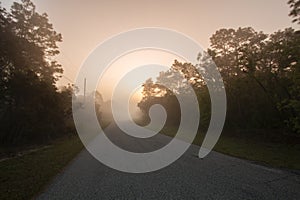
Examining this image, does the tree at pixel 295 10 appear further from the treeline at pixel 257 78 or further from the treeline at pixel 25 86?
the treeline at pixel 25 86

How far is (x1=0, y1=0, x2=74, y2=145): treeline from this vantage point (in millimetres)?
22453

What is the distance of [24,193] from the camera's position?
7.02m

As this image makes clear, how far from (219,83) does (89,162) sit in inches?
875

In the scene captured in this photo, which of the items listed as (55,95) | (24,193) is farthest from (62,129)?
(24,193)

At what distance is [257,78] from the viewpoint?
24.0m

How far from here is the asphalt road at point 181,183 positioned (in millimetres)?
6617

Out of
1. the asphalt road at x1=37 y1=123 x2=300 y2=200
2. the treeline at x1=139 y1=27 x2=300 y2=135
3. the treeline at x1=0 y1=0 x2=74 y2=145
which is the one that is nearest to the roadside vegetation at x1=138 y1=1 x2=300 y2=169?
the treeline at x1=139 y1=27 x2=300 y2=135

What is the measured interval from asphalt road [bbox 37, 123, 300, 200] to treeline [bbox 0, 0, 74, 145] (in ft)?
47.5

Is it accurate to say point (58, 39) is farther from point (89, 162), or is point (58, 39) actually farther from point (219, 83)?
point (89, 162)

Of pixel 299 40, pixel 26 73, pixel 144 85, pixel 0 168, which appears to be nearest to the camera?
pixel 0 168

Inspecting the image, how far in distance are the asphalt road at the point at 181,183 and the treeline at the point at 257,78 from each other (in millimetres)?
9847

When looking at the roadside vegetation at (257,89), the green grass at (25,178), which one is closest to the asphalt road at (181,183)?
the green grass at (25,178)

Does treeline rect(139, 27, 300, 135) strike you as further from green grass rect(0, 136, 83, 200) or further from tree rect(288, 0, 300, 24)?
green grass rect(0, 136, 83, 200)

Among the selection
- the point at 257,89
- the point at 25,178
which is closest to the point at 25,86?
A: the point at 25,178
